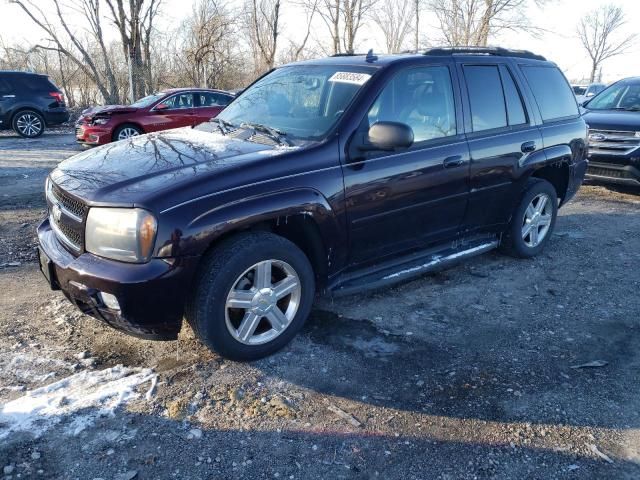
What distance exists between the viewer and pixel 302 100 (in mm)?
3926

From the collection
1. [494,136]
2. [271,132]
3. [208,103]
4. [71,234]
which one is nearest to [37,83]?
[208,103]

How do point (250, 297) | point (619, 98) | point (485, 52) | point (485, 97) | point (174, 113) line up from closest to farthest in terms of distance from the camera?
point (250, 297) < point (485, 97) < point (485, 52) < point (619, 98) < point (174, 113)

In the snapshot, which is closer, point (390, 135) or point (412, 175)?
point (390, 135)

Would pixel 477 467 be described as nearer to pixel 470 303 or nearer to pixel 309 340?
pixel 309 340

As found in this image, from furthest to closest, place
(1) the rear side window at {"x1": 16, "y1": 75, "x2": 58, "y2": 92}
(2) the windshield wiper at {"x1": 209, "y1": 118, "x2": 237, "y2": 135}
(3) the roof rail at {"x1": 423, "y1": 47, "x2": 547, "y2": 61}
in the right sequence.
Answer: (1) the rear side window at {"x1": 16, "y1": 75, "x2": 58, "y2": 92}
(3) the roof rail at {"x1": 423, "y1": 47, "x2": 547, "y2": 61}
(2) the windshield wiper at {"x1": 209, "y1": 118, "x2": 237, "y2": 135}

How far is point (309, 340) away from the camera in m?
3.61

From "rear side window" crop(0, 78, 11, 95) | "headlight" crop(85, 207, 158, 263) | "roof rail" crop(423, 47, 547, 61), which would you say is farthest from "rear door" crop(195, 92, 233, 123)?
"headlight" crop(85, 207, 158, 263)

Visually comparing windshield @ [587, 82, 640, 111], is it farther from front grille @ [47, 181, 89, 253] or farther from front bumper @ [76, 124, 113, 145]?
front bumper @ [76, 124, 113, 145]

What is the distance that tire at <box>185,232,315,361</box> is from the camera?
2.99m

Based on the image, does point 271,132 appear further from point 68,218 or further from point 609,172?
point 609,172

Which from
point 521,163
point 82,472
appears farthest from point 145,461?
point 521,163

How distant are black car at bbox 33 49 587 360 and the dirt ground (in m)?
0.35

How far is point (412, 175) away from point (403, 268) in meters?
0.72

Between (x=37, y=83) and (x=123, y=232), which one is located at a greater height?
(x=37, y=83)
